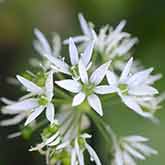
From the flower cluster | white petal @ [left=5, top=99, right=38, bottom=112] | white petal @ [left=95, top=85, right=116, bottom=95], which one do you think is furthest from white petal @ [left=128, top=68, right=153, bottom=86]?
white petal @ [left=5, top=99, right=38, bottom=112]

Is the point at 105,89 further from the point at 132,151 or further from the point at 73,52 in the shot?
the point at 132,151

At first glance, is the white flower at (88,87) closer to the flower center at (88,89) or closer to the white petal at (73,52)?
the flower center at (88,89)

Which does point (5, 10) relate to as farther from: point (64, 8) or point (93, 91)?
point (93, 91)

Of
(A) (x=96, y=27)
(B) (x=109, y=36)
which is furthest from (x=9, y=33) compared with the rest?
(B) (x=109, y=36)

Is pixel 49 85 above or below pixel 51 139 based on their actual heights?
above

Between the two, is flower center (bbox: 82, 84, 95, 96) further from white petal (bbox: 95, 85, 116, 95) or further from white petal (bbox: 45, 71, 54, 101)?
white petal (bbox: 45, 71, 54, 101)

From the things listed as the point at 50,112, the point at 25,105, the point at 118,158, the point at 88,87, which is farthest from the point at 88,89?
the point at 118,158

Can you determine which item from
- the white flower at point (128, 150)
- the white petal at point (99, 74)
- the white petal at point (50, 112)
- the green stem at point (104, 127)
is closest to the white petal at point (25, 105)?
the white petal at point (50, 112)
